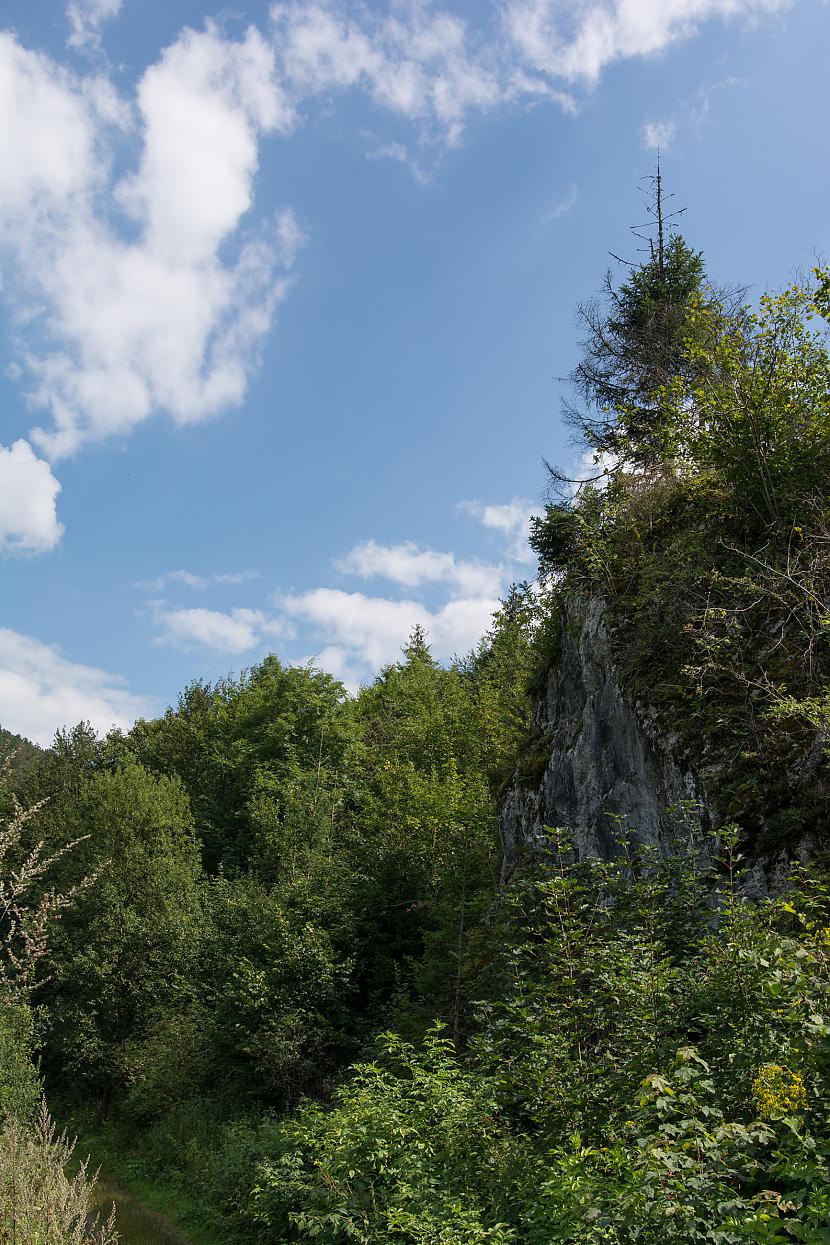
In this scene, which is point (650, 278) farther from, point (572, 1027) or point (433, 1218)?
point (433, 1218)

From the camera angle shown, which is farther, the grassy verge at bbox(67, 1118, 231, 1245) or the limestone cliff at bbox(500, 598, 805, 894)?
the grassy verge at bbox(67, 1118, 231, 1245)

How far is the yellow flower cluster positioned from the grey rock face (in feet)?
11.6

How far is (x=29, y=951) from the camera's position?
318 centimetres

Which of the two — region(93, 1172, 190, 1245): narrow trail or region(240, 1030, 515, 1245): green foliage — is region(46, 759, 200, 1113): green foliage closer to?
region(93, 1172, 190, 1245): narrow trail

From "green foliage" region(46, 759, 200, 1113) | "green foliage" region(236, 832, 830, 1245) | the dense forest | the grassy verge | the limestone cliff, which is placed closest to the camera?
"green foliage" region(236, 832, 830, 1245)

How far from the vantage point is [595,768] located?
1159 cm

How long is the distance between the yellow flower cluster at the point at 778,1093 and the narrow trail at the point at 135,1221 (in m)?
12.7

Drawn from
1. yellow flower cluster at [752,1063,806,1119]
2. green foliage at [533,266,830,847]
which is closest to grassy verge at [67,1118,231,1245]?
green foliage at [533,266,830,847]

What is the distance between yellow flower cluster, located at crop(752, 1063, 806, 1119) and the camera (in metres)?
3.75

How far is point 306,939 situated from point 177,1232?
6403 millimetres

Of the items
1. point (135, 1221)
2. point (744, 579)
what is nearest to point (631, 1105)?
point (744, 579)

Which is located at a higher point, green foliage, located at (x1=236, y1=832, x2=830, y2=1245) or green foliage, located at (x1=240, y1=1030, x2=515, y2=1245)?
green foliage, located at (x1=236, y1=832, x2=830, y2=1245)

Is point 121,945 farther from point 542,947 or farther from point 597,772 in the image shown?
point 542,947

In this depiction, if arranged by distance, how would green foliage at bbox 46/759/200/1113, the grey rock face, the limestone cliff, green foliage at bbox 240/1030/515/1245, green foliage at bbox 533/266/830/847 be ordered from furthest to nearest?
green foliage at bbox 46/759/200/1113 < the grey rock face < the limestone cliff < green foliage at bbox 533/266/830/847 < green foliage at bbox 240/1030/515/1245
